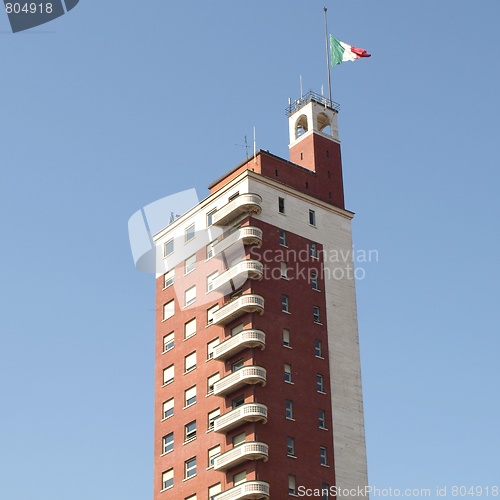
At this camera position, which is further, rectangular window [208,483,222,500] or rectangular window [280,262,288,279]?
rectangular window [280,262,288,279]

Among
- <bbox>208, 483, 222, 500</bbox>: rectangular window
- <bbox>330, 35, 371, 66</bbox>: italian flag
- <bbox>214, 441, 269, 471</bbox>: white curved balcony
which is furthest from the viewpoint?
<bbox>330, 35, 371, 66</bbox>: italian flag

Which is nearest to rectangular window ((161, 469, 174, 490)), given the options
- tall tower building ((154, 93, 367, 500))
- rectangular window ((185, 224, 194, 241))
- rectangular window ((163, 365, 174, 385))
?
tall tower building ((154, 93, 367, 500))

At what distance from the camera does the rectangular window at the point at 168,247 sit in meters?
139

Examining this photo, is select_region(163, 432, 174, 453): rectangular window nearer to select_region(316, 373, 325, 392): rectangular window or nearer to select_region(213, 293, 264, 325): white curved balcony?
select_region(213, 293, 264, 325): white curved balcony

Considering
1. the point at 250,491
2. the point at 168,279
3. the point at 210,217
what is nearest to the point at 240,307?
the point at 210,217

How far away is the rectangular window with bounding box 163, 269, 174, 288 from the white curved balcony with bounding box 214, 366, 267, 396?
62.5 feet

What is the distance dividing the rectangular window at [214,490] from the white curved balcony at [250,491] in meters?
3.37

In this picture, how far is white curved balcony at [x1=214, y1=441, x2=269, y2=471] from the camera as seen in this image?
116 meters

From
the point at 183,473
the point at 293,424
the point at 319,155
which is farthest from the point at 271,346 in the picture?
the point at 319,155

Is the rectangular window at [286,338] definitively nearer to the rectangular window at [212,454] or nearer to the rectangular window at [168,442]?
the rectangular window at [212,454]

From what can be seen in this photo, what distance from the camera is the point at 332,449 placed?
400ft

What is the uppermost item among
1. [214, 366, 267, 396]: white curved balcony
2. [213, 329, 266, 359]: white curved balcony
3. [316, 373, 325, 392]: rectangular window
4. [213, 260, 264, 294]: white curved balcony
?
[213, 260, 264, 294]: white curved balcony

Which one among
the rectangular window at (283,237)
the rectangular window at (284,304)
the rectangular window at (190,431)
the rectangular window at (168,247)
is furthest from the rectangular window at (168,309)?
the rectangular window at (284,304)

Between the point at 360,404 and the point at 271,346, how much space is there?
38.4ft
